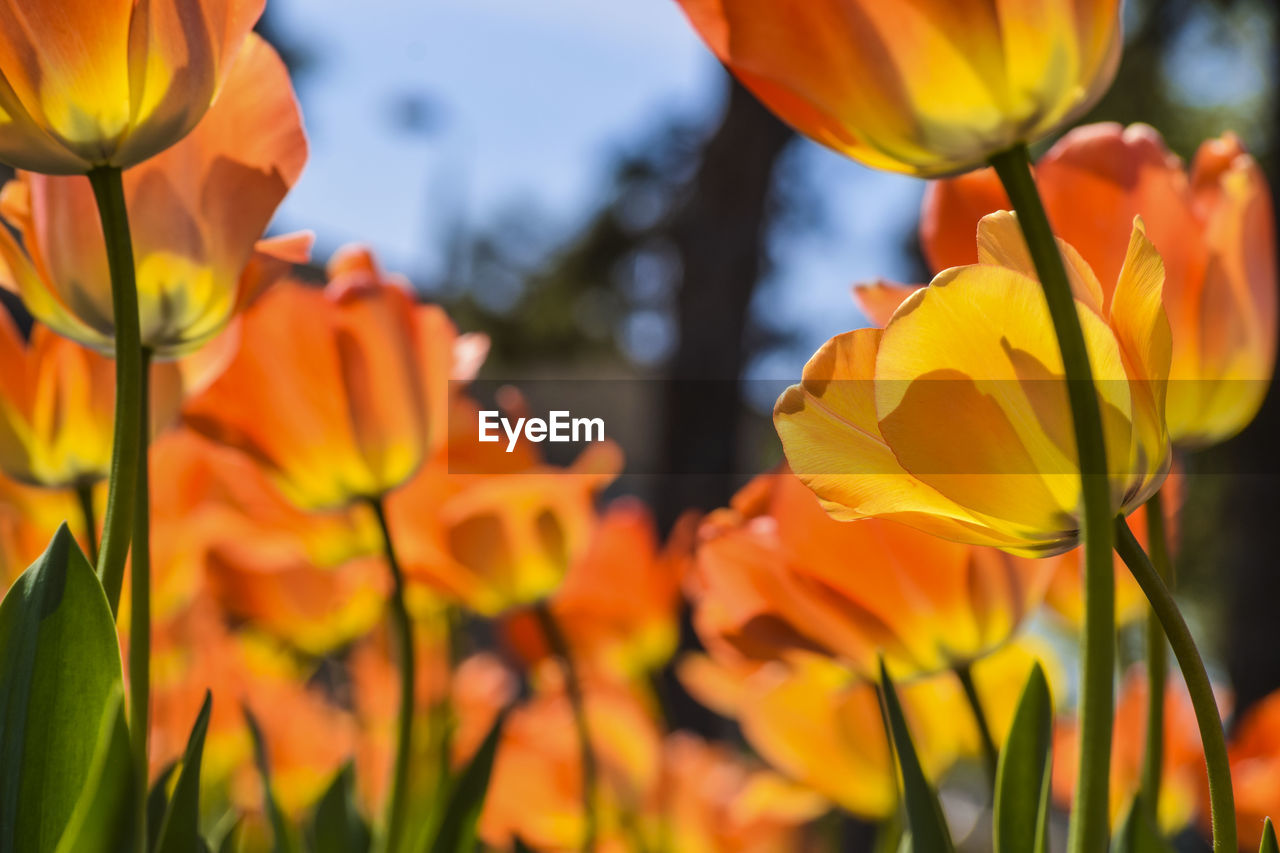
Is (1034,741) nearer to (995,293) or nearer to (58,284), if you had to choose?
(995,293)

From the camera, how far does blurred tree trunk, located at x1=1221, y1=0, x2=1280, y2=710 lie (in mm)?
1551

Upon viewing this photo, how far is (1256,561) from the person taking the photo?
164cm

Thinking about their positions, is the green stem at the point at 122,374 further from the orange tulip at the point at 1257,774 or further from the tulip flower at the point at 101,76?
the orange tulip at the point at 1257,774

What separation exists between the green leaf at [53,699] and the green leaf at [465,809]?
0.44ft

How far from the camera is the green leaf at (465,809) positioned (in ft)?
1.20

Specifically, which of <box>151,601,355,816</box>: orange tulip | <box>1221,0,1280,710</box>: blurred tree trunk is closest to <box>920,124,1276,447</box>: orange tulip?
<box>151,601,355,816</box>: orange tulip

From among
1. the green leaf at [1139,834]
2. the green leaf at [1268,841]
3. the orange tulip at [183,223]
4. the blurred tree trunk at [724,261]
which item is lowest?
A: the green leaf at [1139,834]

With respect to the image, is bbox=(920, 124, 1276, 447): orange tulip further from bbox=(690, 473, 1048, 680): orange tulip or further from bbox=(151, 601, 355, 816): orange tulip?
bbox=(151, 601, 355, 816): orange tulip

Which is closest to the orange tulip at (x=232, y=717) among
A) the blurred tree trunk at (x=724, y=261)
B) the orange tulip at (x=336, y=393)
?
the orange tulip at (x=336, y=393)

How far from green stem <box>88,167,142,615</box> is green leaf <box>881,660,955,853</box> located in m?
0.21

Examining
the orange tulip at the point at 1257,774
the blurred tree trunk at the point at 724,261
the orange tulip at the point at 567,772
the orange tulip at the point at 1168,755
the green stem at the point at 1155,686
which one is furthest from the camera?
the blurred tree trunk at the point at 724,261

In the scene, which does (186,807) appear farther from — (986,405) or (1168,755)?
(1168,755)

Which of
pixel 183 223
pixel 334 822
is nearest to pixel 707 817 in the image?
pixel 334 822

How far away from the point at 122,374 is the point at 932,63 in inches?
7.6
